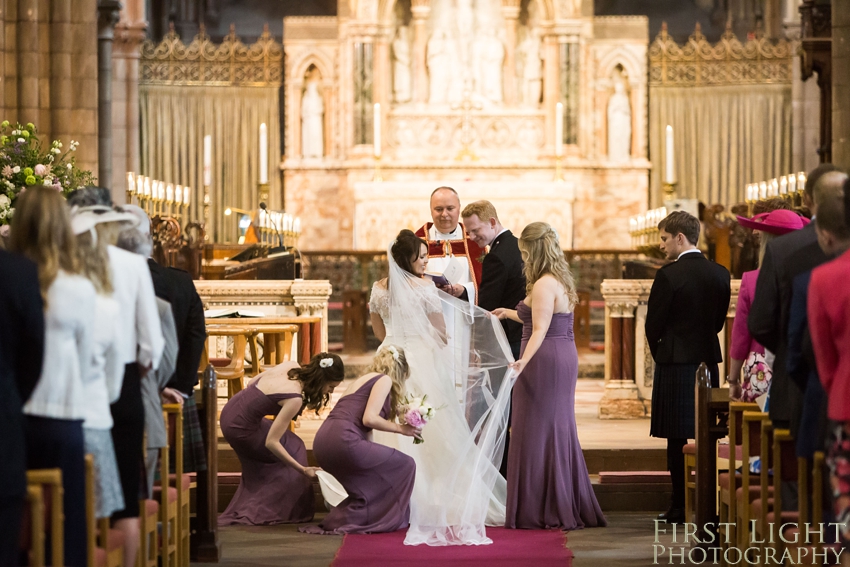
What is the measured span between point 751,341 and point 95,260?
273 centimetres

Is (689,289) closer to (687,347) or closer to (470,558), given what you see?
(687,347)

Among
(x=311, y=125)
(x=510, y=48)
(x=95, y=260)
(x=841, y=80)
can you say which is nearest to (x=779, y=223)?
(x=95, y=260)

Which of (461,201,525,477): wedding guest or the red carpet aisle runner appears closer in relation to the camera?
the red carpet aisle runner

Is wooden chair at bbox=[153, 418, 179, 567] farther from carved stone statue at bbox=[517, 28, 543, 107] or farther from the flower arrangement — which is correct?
carved stone statue at bbox=[517, 28, 543, 107]

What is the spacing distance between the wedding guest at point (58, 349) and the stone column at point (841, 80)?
298 inches

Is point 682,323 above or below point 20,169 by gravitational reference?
below

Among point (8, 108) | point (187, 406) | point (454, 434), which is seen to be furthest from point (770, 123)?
point (187, 406)

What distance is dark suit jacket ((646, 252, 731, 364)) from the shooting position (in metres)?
5.90

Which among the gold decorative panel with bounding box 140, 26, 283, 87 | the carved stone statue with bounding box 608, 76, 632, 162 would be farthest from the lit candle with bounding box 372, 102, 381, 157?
the carved stone statue with bounding box 608, 76, 632, 162

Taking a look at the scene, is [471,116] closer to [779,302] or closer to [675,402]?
[675,402]

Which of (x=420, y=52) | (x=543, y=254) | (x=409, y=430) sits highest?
(x=420, y=52)

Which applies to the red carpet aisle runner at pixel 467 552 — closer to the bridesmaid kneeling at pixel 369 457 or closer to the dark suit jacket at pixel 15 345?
the bridesmaid kneeling at pixel 369 457

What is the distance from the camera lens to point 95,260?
349cm

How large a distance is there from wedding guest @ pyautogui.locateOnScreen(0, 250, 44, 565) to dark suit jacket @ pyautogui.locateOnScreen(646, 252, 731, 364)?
347 cm
